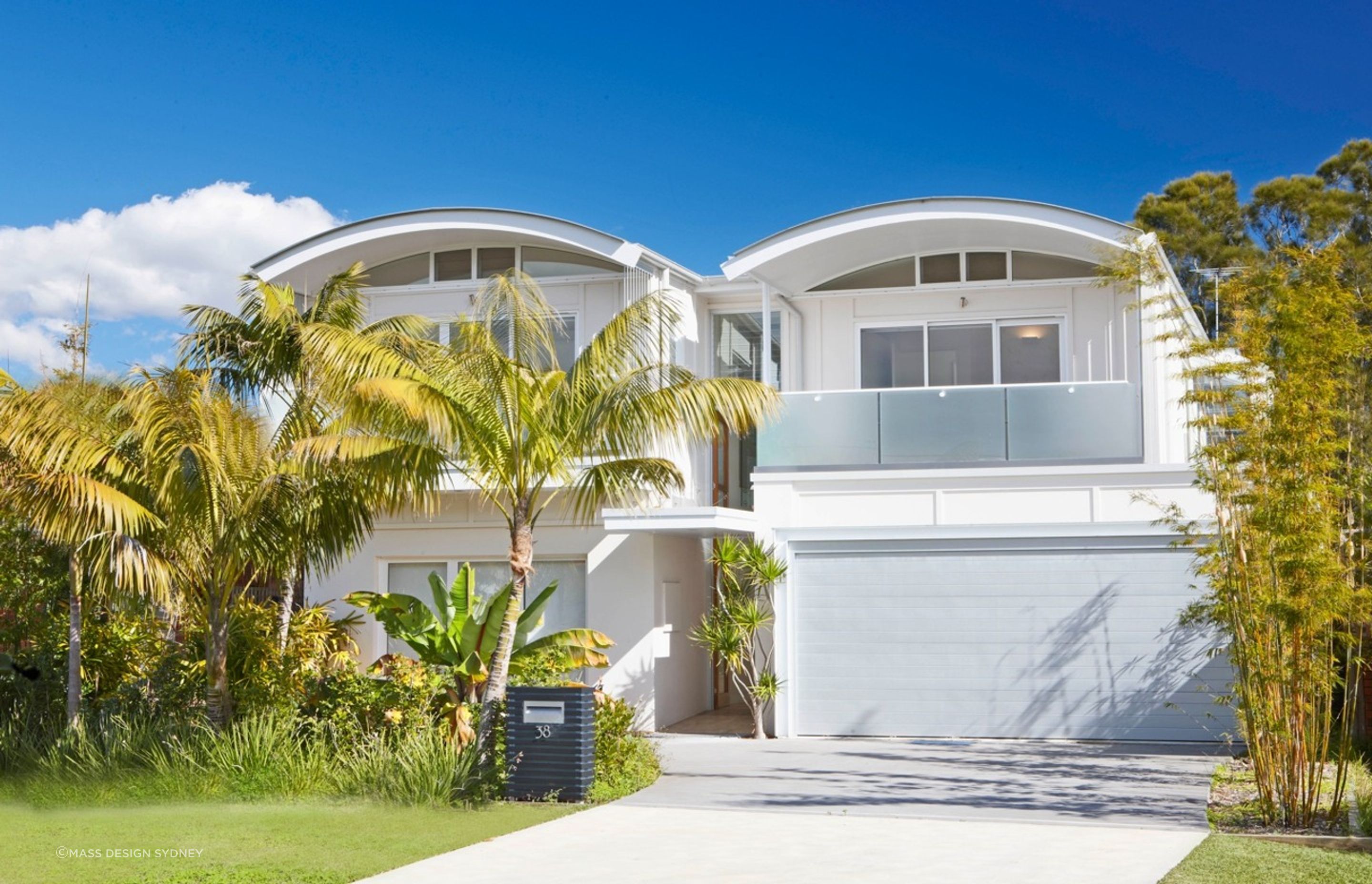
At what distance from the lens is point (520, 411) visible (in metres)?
12.8

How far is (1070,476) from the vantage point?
54.5ft

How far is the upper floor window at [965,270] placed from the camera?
18.7 meters

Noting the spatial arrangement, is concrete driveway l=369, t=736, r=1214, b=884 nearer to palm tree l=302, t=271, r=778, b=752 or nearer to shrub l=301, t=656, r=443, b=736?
shrub l=301, t=656, r=443, b=736

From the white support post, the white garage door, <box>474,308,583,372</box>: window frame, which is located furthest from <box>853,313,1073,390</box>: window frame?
<box>474,308,583,372</box>: window frame

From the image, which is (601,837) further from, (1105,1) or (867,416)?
(1105,1)

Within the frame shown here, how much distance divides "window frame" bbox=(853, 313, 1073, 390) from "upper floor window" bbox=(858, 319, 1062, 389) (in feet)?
0.04

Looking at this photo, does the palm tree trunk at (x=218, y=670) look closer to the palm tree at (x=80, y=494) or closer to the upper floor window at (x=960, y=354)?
the palm tree at (x=80, y=494)

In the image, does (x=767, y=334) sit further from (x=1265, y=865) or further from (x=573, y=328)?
(x=1265, y=865)

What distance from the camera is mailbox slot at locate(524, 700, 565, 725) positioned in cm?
1206

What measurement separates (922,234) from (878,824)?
9447mm

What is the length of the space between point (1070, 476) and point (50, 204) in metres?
25.4

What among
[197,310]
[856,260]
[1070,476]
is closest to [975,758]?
[1070,476]

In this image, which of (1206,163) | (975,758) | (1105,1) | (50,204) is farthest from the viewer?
(1206,163)

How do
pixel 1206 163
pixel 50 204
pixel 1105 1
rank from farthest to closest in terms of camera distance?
pixel 1206 163, pixel 50 204, pixel 1105 1
